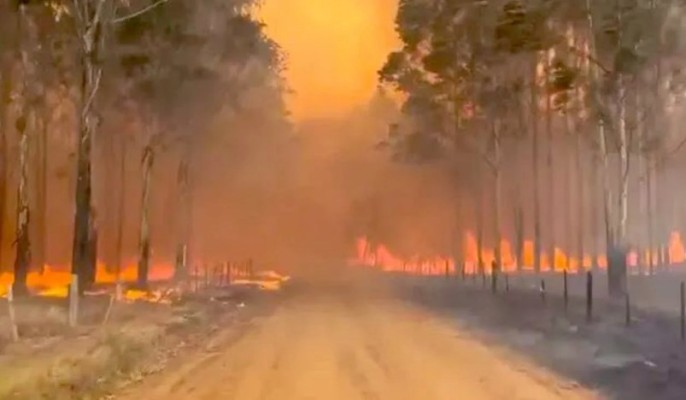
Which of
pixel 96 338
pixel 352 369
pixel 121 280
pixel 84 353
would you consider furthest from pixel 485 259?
pixel 84 353

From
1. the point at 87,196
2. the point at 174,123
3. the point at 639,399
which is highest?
the point at 174,123

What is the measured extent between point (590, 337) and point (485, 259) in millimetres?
58366

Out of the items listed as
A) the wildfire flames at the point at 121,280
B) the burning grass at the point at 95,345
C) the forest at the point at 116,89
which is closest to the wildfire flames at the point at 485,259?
the wildfire flames at the point at 121,280

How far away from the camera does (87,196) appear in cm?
2597

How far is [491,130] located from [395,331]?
28.5 metres

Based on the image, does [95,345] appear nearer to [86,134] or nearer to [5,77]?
[86,134]

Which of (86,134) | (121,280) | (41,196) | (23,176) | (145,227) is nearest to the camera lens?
(86,134)

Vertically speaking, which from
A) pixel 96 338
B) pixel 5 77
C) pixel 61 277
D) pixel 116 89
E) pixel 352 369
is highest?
pixel 116 89

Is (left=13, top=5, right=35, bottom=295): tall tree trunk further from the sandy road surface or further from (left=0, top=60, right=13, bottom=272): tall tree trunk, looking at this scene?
the sandy road surface

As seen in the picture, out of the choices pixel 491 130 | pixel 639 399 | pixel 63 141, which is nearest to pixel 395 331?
pixel 639 399

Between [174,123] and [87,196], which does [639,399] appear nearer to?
[87,196]

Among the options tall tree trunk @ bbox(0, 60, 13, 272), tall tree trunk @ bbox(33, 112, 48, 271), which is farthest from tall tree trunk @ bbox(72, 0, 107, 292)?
tall tree trunk @ bbox(33, 112, 48, 271)

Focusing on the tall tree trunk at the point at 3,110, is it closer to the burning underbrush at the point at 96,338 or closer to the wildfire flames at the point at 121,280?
the wildfire flames at the point at 121,280

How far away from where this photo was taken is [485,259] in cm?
7875
